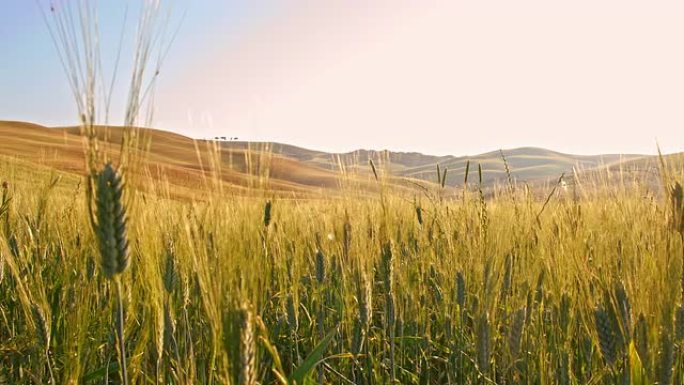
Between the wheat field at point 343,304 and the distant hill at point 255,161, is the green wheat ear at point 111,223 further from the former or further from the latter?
the distant hill at point 255,161

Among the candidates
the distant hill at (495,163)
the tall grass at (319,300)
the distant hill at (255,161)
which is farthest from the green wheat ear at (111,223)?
the distant hill at (495,163)

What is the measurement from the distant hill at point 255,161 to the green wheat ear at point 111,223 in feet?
0.42

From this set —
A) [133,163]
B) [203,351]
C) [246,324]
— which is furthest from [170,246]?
[246,324]

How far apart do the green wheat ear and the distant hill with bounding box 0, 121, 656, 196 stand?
0.13 m

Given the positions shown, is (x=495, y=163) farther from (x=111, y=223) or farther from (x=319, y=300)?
(x=111, y=223)

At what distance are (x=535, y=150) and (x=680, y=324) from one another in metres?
136

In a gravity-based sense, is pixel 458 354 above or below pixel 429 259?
below

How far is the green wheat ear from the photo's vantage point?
80 centimetres

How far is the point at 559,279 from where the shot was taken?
5.18 ft

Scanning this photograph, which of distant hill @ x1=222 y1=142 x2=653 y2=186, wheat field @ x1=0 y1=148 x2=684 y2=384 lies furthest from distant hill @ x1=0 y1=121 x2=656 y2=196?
distant hill @ x1=222 y1=142 x2=653 y2=186

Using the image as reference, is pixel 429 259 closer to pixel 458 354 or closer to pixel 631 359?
pixel 458 354

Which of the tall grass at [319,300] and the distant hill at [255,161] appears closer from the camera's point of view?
the tall grass at [319,300]

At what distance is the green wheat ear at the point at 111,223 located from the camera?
0.80 metres

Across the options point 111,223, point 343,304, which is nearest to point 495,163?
point 343,304
